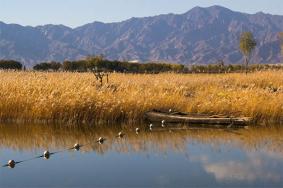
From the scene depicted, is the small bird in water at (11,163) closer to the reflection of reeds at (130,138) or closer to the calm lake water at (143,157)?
the calm lake water at (143,157)

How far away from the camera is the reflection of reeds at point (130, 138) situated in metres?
12.4

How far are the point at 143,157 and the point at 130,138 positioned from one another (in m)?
2.20

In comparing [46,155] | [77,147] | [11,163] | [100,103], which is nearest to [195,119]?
[100,103]

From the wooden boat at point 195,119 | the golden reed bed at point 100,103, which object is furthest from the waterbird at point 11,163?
the wooden boat at point 195,119

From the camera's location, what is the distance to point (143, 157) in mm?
11258

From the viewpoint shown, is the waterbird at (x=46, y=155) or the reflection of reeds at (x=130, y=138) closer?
the waterbird at (x=46, y=155)

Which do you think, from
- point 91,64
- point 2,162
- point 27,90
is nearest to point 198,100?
point 27,90

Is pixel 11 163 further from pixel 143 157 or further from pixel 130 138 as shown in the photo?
pixel 130 138

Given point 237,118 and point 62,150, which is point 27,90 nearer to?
point 62,150

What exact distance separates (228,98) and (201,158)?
7.16 meters

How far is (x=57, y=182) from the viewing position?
9.18 meters

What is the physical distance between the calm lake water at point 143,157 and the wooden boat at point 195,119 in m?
0.70

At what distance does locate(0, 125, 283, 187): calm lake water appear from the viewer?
9.36 meters

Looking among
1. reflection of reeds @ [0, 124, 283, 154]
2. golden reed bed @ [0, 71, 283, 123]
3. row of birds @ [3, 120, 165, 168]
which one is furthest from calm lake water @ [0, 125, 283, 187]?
golden reed bed @ [0, 71, 283, 123]
